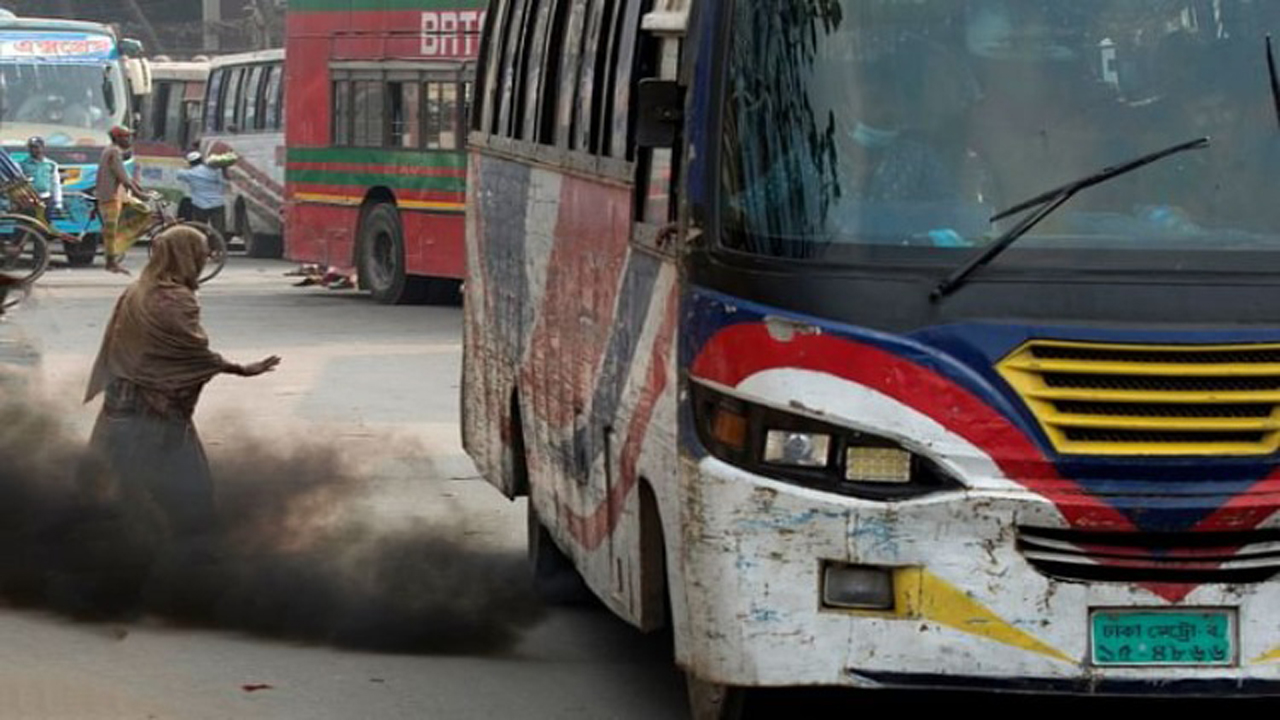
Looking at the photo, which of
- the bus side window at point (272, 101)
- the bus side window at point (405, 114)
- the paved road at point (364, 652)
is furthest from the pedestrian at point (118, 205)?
the paved road at point (364, 652)

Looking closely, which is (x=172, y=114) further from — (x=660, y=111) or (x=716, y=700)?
(x=716, y=700)

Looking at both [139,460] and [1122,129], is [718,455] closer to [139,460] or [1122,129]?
[1122,129]

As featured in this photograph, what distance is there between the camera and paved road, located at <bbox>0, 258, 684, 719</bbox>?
7.89m

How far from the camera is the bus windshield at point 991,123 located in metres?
6.23

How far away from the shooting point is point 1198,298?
238 inches

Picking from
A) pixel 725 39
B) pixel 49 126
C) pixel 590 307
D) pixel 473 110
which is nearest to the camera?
pixel 725 39

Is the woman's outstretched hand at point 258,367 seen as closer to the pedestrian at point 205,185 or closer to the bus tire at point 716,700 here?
the bus tire at point 716,700

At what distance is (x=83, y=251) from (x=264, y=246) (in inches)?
166

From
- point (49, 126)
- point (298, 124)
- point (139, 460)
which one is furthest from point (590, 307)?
point (49, 126)

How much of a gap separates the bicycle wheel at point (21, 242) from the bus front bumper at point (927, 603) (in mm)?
22852

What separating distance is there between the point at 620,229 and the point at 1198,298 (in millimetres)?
1972

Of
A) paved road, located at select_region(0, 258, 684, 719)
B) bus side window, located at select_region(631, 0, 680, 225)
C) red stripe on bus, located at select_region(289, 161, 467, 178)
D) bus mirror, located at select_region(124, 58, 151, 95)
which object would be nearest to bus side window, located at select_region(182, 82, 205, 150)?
bus mirror, located at select_region(124, 58, 151, 95)

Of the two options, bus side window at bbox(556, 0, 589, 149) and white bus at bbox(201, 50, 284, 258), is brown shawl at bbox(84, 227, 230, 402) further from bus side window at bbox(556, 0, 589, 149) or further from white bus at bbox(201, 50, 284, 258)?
white bus at bbox(201, 50, 284, 258)

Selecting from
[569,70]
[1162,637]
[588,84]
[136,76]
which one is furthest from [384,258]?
[1162,637]
